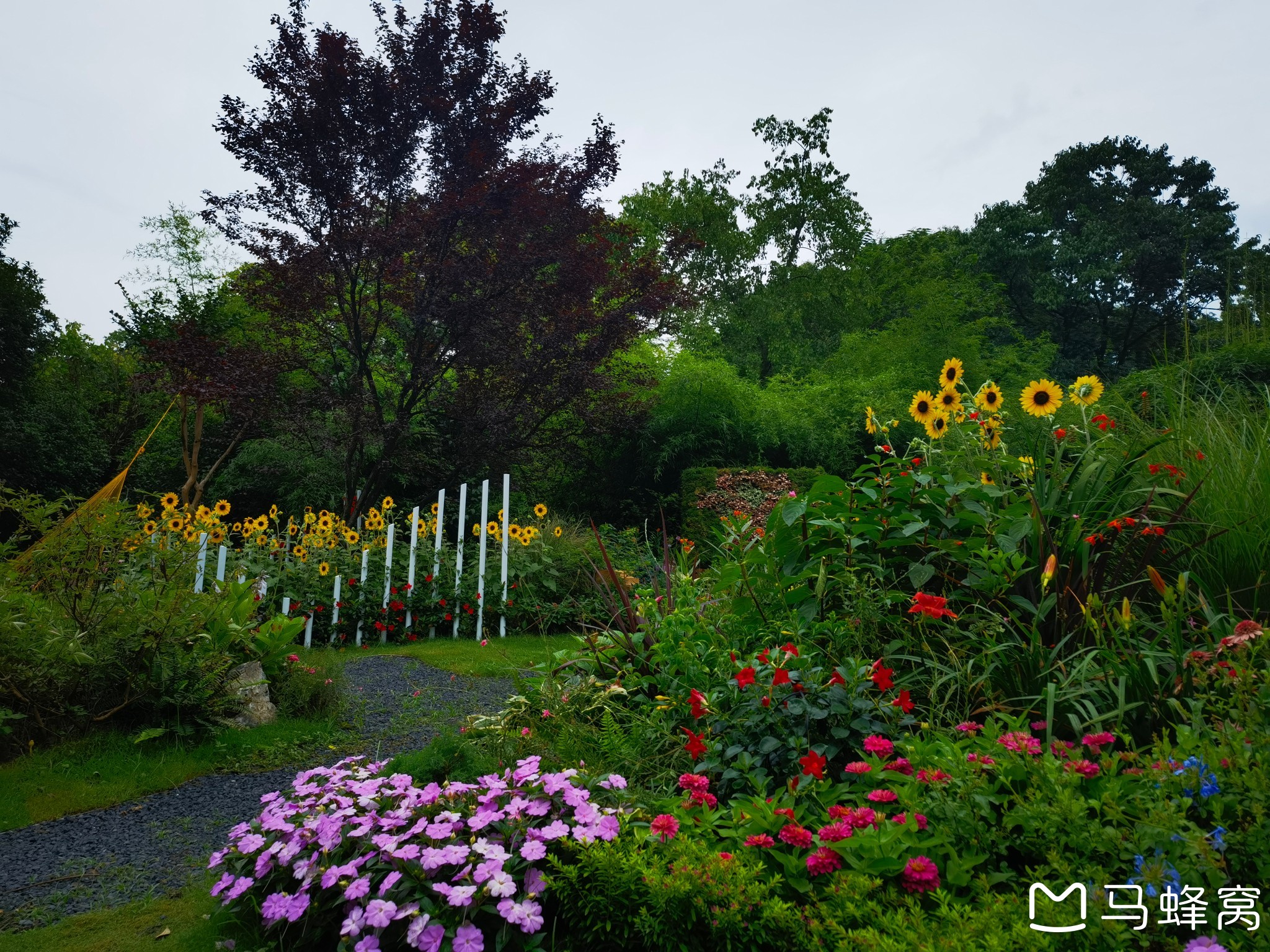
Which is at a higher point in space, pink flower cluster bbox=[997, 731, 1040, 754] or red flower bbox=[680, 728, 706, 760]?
pink flower cluster bbox=[997, 731, 1040, 754]

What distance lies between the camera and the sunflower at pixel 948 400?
2930 millimetres

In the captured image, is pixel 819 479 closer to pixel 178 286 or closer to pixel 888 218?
pixel 178 286

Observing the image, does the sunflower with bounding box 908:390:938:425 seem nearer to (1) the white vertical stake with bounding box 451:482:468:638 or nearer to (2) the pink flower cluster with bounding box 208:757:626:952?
(2) the pink flower cluster with bounding box 208:757:626:952

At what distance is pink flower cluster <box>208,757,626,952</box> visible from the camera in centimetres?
148

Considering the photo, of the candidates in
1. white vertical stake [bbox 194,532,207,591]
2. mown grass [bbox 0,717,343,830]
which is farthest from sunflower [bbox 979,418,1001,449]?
white vertical stake [bbox 194,532,207,591]

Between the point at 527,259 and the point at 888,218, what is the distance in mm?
17622

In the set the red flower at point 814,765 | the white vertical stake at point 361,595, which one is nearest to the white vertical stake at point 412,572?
the white vertical stake at point 361,595

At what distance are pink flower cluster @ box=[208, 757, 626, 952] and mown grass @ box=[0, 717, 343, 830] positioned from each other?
1369mm

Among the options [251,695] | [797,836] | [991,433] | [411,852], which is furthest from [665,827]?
[251,695]

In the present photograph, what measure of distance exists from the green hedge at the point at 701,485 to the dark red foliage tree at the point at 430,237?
1.33 m

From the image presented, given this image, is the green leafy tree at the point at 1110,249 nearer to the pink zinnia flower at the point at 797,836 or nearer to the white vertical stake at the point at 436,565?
the white vertical stake at the point at 436,565

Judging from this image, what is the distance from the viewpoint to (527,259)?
8.04m

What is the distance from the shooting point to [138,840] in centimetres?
254

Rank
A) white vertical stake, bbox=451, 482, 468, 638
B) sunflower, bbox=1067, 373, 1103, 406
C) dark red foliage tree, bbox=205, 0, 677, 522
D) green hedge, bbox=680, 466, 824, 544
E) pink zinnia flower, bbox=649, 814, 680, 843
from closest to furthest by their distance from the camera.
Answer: pink zinnia flower, bbox=649, 814, 680, 843
sunflower, bbox=1067, 373, 1103, 406
white vertical stake, bbox=451, 482, 468, 638
dark red foliage tree, bbox=205, 0, 677, 522
green hedge, bbox=680, 466, 824, 544
